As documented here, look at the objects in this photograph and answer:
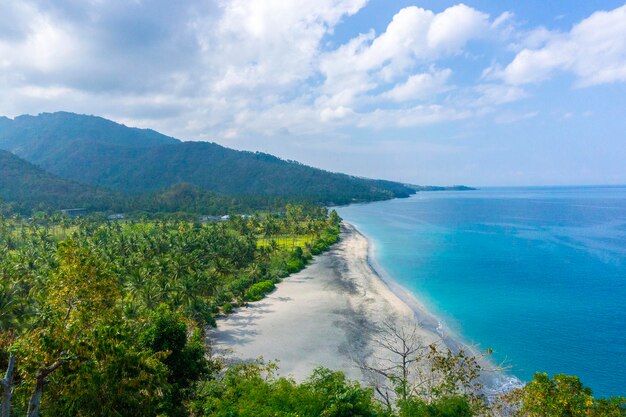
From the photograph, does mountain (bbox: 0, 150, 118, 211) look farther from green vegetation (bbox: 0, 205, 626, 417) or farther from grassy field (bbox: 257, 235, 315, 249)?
green vegetation (bbox: 0, 205, 626, 417)

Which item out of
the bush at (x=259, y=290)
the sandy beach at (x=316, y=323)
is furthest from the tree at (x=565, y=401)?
the bush at (x=259, y=290)

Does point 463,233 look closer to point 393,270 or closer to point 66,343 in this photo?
point 393,270

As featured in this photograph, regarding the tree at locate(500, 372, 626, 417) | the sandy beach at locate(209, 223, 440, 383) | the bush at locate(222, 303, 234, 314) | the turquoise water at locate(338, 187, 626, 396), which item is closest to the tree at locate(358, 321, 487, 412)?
the sandy beach at locate(209, 223, 440, 383)

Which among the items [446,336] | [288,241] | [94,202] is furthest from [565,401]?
[94,202]

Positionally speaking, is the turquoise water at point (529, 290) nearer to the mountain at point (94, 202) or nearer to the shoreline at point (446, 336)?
the shoreline at point (446, 336)

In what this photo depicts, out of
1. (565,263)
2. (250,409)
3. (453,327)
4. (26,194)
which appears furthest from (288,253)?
(26,194)

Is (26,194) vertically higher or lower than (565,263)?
higher

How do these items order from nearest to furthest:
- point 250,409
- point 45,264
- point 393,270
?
point 250,409 → point 45,264 → point 393,270

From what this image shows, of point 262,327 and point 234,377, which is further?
point 262,327

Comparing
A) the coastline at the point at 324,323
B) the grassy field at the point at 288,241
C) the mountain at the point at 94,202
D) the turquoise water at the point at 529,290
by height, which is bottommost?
the turquoise water at the point at 529,290
